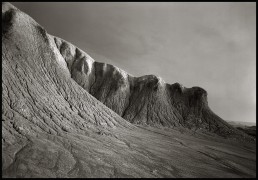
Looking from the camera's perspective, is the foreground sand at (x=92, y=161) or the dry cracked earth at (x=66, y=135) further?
the dry cracked earth at (x=66, y=135)

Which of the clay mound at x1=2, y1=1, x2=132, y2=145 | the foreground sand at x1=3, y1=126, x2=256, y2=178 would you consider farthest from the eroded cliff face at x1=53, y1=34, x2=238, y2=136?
Answer: the foreground sand at x1=3, y1=126, x2=256, y2=178

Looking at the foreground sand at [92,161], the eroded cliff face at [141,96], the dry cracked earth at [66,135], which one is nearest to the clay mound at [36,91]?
the dry cracked earth at [66,135]

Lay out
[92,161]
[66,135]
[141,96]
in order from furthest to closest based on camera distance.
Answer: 1. [141,96]
2. [66,135]
3. [92,161]

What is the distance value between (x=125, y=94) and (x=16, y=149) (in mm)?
35585

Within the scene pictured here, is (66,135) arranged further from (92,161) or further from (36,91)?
(36,91)

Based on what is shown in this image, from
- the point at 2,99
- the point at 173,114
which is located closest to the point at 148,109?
the point at 173,114

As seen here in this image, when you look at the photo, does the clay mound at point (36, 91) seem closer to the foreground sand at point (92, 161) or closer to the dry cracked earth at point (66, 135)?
the dry cracked earth at point (66, 135)

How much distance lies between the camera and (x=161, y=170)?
12.1 metres

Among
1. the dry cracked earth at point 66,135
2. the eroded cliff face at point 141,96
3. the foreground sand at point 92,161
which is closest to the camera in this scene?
the foreground sand at point 92,161

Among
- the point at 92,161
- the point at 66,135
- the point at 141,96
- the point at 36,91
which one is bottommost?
the point at 92,161

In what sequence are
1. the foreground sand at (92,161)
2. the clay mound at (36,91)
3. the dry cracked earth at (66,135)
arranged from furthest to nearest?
the clay mound at (36,91)
the dry cracked earth at (66,135)
the foreground sand at (92,161)

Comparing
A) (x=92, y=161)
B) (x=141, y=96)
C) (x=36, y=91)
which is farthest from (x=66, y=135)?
(x=141, y=96)

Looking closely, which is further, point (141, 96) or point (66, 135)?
point (141, 96)

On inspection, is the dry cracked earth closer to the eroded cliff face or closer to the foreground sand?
the foreground sand
